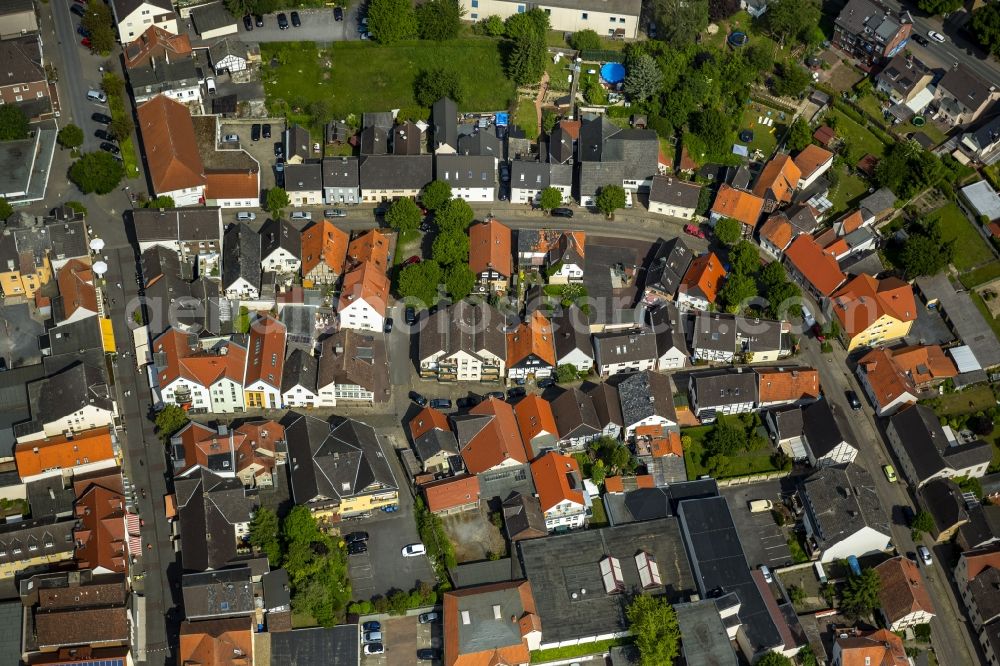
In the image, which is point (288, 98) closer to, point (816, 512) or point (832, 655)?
point (816, 512)

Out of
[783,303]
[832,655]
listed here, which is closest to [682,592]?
A: [832,655]

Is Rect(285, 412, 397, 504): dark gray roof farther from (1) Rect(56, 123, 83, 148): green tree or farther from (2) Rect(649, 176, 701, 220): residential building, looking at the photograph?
(1) Rect(56, 123, 83, 148): green tree

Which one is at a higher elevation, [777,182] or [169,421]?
[777,182]

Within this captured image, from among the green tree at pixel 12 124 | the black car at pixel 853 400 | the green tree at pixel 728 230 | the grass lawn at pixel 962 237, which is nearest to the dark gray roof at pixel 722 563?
the black car at pixel 853 400

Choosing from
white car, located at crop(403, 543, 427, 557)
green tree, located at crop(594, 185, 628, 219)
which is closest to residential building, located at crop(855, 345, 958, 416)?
green tree, located at crop(594, 185, 628, 219)

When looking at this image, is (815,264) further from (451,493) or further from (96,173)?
(96,173)

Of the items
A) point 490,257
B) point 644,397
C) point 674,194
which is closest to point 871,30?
point 674,194

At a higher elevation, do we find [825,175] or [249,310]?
[825,175]
